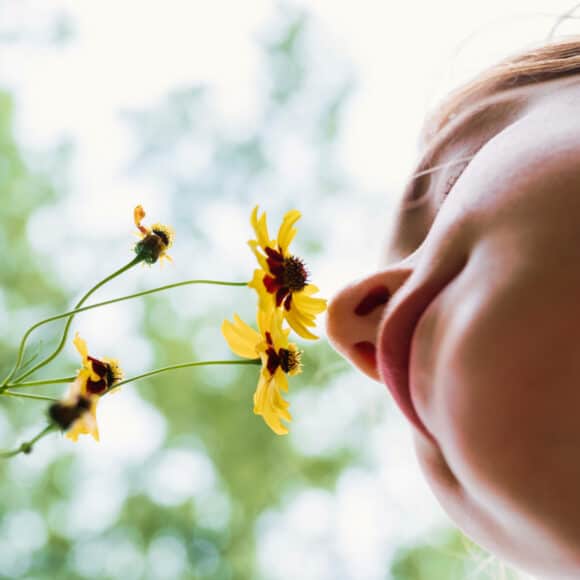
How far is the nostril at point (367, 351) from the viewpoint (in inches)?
19.4

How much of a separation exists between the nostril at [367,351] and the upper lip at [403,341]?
0.18 feet

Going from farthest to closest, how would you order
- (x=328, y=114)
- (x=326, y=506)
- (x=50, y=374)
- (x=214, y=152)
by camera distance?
(x=328, y=114), (x=214, y=152), (x=326, y=506), (x=50, y=374)

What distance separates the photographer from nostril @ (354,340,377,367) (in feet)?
1.62

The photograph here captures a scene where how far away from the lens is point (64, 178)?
2.33 metres

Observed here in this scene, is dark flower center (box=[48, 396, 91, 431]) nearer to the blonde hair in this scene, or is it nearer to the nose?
the nose

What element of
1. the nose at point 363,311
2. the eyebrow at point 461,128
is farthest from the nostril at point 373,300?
the eyebrow at point 461,128

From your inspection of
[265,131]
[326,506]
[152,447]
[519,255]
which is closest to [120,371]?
[519,255]

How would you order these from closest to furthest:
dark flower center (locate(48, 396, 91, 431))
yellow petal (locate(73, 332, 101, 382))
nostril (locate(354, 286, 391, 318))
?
→ dark flower center (locate(48, 396, 91, 431)) < yellow petal (locate(73, 332, 101, 382)) < nostril (locate(354, 286, 391, 318))

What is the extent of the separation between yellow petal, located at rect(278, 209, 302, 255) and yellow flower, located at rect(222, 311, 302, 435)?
0.16 ft

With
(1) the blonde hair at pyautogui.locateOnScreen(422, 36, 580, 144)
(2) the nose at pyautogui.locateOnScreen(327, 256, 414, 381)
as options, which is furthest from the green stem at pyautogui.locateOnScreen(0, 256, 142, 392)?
(1) the blonde hair at pyautogui.locateOnScreen(422, 36, 580, 144)

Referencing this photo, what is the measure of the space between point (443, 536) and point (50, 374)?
3.78ft

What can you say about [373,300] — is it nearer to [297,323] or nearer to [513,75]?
[297,323]

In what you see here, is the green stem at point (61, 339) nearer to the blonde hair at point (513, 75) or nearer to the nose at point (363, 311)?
the nose at point (363, 311)

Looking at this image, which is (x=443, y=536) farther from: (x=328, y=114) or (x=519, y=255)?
(x=519, y=255)
